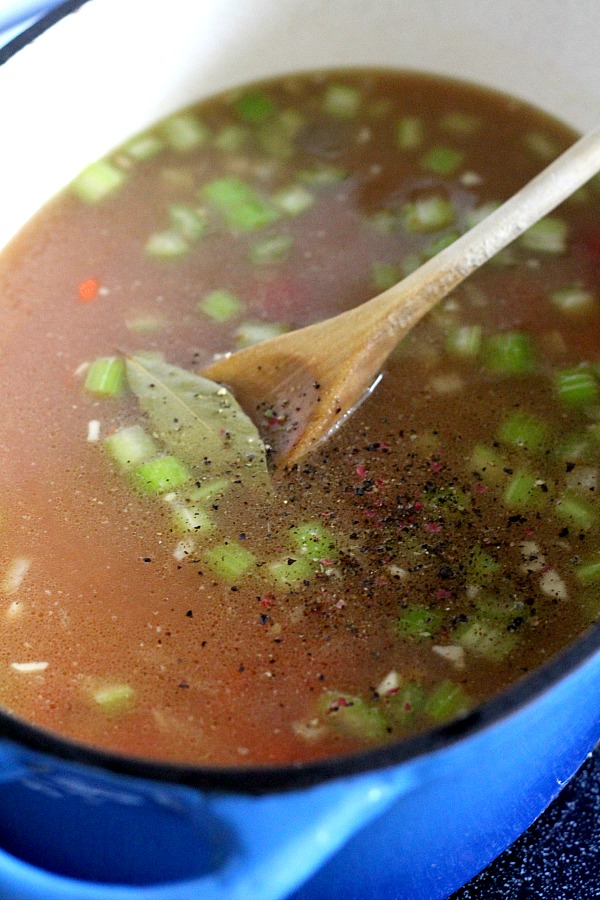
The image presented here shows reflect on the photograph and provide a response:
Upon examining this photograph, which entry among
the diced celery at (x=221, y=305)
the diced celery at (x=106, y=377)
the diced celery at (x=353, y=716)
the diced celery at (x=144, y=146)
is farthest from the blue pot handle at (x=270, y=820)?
the diced celery at (x=144, y=146)

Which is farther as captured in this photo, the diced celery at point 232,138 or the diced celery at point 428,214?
the diced celery at point 232,138

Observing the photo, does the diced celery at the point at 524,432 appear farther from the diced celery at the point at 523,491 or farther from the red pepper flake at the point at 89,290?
the red pepper flake at the point at 89,290

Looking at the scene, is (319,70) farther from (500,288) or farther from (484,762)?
(484,762)

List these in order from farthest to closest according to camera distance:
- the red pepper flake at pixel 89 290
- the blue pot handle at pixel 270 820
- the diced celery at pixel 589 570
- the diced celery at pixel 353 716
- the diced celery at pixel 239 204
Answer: the diced celery at pixel 239 204 → the red pepper flake at pixel 89 290 → the diced celery at pixel 589 570 → the diced celery at pixel 353 716 → the blue pot handle at pixel 270 820

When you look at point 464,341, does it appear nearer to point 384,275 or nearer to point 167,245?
point 384,275

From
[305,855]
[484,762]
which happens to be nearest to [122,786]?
[305,855]

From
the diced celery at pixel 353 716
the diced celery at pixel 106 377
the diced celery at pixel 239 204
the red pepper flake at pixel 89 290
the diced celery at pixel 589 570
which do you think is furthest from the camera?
the diced celery at pixel 239 204
